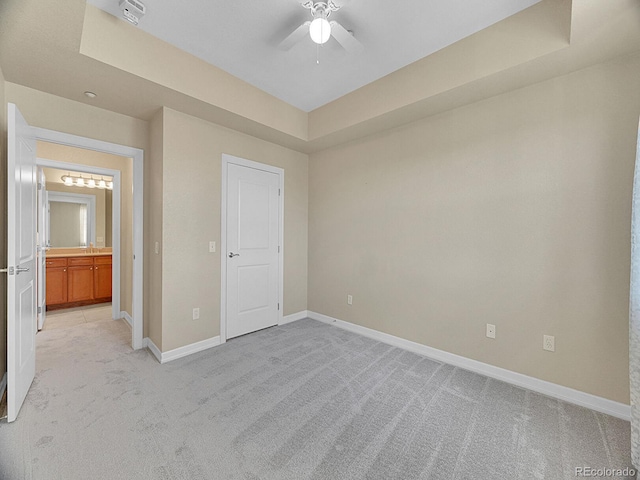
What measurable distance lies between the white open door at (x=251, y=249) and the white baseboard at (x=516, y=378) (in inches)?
54.8

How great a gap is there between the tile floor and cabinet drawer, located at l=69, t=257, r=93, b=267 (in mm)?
735

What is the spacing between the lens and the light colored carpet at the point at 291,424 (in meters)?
1.41

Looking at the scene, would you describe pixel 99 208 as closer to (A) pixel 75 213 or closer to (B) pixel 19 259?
(A) pixel 75 213

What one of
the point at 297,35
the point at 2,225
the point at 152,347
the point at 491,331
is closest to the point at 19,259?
the point at 2,225

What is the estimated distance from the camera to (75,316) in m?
3.92

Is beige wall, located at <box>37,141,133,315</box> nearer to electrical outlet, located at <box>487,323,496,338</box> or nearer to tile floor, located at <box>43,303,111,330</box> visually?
tile floor, located at <box>43,303,111,330</box>

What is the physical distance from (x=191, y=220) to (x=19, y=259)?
126 centimetres

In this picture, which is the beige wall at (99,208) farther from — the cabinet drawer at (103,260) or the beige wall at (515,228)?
the beige wall at (515,228)

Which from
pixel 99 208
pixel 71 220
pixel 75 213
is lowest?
pixel 71 220

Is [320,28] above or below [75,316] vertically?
above

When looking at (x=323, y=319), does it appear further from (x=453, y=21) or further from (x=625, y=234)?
(x=453, y=21)

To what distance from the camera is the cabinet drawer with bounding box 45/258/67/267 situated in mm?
4090

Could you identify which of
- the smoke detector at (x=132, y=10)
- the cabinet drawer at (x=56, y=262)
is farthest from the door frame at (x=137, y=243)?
the cabinet drawer at (x=56, y=262)

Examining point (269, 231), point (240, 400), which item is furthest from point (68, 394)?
point (269, 231)
